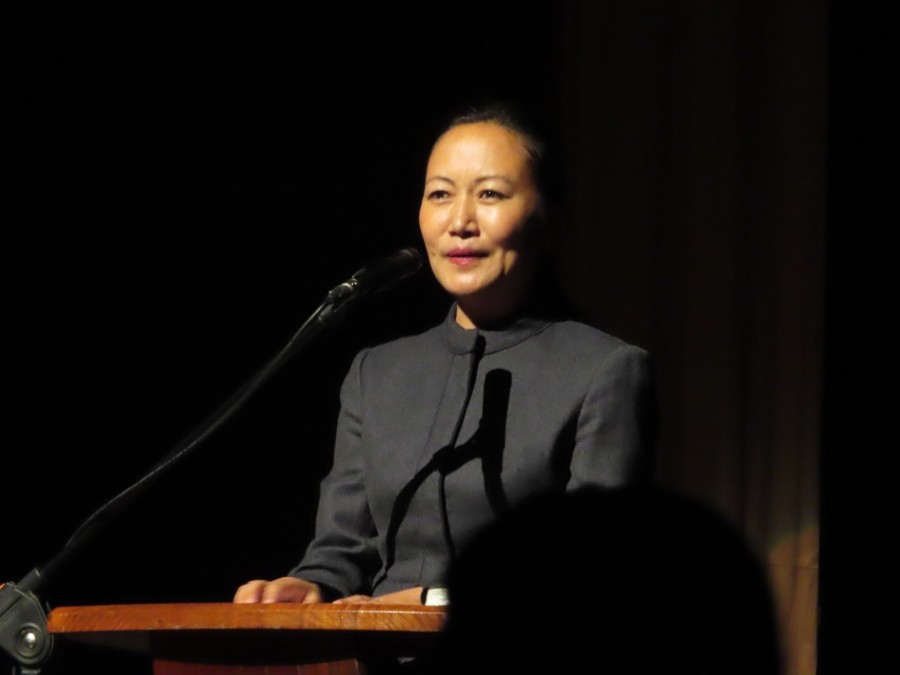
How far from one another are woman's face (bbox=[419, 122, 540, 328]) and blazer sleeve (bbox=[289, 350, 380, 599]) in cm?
30

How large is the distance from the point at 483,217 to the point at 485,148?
0.36 ft

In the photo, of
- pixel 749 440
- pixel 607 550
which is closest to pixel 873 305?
pixel 749 440

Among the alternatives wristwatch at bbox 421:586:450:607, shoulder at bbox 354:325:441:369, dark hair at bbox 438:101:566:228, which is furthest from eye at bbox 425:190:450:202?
wristwatch at bbox 421:586:450:607

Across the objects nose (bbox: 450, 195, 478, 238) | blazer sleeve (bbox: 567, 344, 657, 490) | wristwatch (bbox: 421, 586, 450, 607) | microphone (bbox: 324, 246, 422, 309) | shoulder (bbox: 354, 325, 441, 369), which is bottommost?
wristwatch (bbox: 421, 586, 450, 607)

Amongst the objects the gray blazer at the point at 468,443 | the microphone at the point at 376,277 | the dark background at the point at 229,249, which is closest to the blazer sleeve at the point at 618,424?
the gray blazer at the point at 468,443

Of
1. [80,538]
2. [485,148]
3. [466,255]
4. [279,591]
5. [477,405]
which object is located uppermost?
[485,148]

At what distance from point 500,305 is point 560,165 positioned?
24cm

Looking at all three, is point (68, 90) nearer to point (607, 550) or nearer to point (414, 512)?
point (414, 512)

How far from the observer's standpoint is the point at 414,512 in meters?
1.83

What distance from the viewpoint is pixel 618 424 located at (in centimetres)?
176

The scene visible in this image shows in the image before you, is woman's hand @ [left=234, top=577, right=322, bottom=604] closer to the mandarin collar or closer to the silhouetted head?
the silhouetted head

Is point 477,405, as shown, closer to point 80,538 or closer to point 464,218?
point 464,218

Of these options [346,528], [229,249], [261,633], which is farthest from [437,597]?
[229,249]

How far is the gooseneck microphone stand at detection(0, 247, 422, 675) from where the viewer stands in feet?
4.78
